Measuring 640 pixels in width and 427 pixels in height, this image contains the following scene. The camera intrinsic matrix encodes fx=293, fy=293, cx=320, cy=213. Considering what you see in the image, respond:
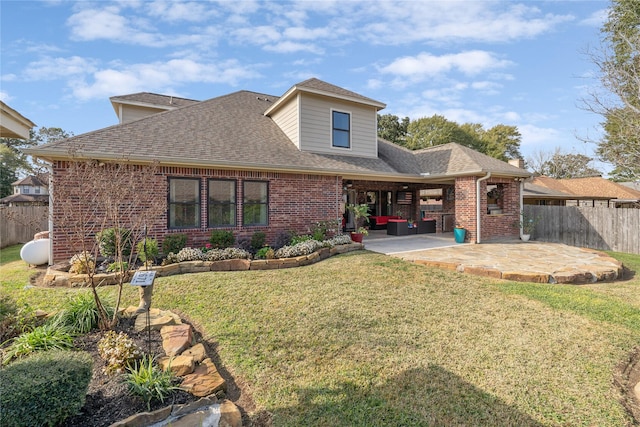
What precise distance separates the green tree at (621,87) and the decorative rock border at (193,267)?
13370 millimetres

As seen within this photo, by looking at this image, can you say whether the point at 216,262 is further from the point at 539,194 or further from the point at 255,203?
the point at 539,194

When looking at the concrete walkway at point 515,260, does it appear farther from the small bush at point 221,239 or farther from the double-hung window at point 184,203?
the double-hung window at point 184,203

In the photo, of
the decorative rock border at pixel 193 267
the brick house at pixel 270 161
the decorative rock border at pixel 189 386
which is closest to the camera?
the decorative rock border at pixel 189 386

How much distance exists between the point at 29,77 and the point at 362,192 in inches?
506

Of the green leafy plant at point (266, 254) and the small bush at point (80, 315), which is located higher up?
the green leafy plant at point (266, 254)

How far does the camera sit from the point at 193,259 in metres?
7.23

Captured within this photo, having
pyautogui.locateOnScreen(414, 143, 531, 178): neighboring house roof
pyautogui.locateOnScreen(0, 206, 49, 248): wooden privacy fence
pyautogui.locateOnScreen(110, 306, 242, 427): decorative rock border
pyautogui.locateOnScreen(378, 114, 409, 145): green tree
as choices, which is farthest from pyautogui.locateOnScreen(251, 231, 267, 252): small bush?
pyautogui.locateOnScreen(378, 114, 409, 145): green tree

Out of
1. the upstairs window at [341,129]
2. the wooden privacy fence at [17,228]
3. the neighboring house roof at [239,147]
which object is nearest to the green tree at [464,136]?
the neighboring house roof at [239,147]

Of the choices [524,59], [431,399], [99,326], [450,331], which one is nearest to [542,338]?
[450,331]

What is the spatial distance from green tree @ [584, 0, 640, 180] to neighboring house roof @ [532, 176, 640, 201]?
11.9 meters

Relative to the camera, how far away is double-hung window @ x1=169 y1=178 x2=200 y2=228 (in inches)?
328

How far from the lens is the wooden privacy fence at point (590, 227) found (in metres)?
11.6

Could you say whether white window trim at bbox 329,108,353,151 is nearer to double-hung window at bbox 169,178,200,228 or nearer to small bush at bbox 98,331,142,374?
double-hung window at bbox 169,178,200,228

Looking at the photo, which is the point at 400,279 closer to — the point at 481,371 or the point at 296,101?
the point at 481,371
